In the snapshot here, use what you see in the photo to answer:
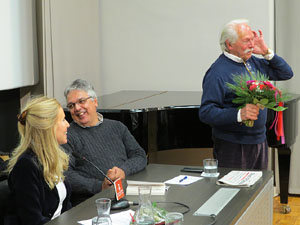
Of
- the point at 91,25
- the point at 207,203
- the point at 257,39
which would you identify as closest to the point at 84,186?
the point at 207,203

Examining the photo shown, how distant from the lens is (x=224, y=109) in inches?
147

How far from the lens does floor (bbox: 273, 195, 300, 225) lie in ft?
16.6

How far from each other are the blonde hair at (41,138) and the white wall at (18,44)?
70.8 inches

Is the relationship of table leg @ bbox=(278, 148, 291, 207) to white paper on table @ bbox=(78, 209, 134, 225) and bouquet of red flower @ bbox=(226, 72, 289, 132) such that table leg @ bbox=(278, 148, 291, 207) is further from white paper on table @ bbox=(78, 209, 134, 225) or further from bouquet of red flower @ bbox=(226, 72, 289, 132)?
white paper on table @ bbox=(78, 209, 134, 225)

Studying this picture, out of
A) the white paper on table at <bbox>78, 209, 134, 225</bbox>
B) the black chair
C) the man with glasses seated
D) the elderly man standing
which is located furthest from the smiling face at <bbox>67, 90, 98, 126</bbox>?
the white paper on table at <bbox>78, 209, 134, 225</bbox>

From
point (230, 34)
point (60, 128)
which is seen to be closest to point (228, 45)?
point (230, 34)

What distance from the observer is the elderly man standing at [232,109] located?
376 centimetres

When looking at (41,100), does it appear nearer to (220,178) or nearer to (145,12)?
(220,178)

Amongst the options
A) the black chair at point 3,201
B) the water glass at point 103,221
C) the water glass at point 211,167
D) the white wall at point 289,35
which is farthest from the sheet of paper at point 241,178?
the white wall at point 289,35

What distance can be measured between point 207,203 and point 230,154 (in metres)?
1.21

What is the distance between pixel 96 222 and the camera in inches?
88.3

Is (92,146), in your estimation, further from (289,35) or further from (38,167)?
(289,35)

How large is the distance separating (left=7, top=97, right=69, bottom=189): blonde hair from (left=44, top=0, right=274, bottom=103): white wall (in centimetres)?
271

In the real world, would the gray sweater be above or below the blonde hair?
below
